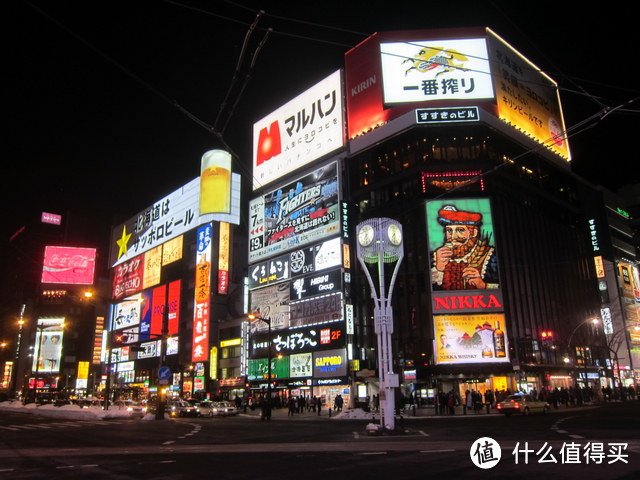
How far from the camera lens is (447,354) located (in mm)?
50188

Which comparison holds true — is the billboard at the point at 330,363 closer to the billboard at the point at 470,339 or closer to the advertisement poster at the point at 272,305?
the advertisement poster at the point at 272,305

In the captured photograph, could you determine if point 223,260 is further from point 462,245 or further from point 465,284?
point 465,284

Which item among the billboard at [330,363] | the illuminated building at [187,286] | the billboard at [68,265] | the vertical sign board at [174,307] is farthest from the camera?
the billboard at [68,265]

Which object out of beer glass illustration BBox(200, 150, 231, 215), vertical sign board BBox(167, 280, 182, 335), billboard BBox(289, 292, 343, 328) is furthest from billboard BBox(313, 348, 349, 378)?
vertical sign board BBox(167, 280, 182, 335)

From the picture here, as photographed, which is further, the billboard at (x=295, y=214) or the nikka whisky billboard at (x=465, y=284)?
the billboard at (x=295, y=214)

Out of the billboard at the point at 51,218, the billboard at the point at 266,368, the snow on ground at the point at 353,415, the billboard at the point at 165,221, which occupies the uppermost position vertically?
the billboard at the point at 51,218

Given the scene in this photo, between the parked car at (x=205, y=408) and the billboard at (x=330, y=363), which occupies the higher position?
the billboard at (x=330, y=363)

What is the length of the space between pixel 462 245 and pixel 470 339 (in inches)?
374

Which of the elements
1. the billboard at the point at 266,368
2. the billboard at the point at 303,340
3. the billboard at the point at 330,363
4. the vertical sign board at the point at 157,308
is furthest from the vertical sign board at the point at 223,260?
the billboard at the point at 330,363

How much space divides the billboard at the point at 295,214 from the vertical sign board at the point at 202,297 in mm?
8939

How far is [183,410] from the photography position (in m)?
41.5

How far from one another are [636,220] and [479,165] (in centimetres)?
Result: 6250

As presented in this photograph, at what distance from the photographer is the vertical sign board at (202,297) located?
242ft

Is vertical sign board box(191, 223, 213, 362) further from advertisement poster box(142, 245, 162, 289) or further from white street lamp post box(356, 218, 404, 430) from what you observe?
white street lamp post box(356, 218, 404, 430)
